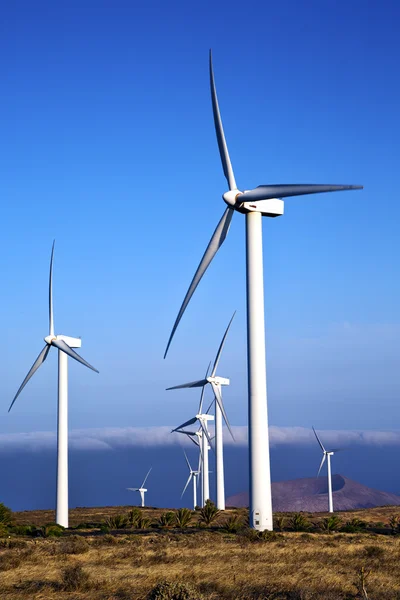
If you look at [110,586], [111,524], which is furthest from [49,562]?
[111,524]

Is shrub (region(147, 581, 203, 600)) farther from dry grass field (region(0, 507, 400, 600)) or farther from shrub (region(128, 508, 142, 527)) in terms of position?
shrub (region(128, 508, 142, 527))

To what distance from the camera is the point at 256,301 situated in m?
48.2

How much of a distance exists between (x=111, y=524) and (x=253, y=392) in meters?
20.2

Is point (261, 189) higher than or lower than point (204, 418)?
higher

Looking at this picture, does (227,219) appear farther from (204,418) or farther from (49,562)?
(204,418)

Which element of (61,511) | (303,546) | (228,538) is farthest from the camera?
(61,511)

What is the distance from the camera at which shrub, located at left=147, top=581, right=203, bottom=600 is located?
25.1 meters

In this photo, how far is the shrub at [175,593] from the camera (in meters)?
25.1

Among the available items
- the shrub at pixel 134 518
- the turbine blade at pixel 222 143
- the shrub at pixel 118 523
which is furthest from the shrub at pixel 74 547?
the turbine blade at pixel 222 143

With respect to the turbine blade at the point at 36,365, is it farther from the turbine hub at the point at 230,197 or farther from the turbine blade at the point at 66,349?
the turbine hub at the point at 230,197

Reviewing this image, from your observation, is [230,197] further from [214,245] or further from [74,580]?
[74,580]

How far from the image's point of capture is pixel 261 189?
1959 inches

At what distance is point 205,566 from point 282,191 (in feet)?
77.5

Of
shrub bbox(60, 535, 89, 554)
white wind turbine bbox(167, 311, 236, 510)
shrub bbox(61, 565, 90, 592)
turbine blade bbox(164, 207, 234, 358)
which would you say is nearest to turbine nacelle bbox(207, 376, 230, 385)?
white wind turbine bbox(167, 311, 236, 510)
